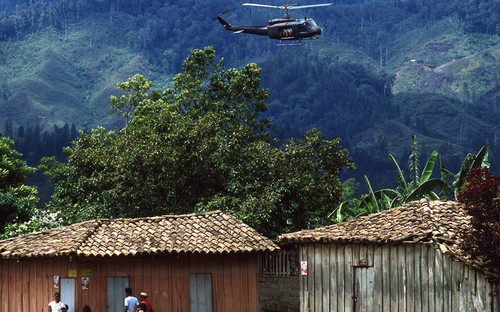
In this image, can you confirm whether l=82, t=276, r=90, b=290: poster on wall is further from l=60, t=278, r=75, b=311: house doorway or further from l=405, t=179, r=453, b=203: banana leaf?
l=405, t=179, r=453, b=203: banana leaf

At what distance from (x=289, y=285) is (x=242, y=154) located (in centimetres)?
823

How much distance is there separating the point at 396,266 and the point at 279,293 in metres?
9.48

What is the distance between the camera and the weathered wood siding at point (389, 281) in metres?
18.9

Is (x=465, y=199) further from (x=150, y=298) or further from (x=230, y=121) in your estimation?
(x=230, y=121)

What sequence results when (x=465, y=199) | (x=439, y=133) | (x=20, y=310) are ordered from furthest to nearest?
(x=439, y=133) < (x=20, y=310) < (x=465, y=199)

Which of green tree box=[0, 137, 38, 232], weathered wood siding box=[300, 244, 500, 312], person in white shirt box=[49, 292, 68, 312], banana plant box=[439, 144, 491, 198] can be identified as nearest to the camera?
weathered wood siding box=[300, 244, 500, 312]

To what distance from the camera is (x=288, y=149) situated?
35.2 metres

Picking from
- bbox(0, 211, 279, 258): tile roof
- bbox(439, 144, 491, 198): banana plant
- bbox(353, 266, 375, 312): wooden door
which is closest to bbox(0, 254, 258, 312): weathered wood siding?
bbox(0, 211, 279, 258): tile roof

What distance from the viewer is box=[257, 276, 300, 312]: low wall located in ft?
94.2

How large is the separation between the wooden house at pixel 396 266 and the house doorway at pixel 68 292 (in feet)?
21.5

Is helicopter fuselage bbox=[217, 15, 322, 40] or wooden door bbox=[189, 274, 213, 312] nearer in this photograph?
wooden door bbox=[189, 274, 213, 312]

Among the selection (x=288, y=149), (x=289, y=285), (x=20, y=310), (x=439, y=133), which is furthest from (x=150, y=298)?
(x=439, y=133)

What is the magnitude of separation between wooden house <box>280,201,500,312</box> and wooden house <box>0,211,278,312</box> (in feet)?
10.0

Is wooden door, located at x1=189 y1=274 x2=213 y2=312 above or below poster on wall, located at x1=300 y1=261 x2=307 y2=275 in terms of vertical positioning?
below
